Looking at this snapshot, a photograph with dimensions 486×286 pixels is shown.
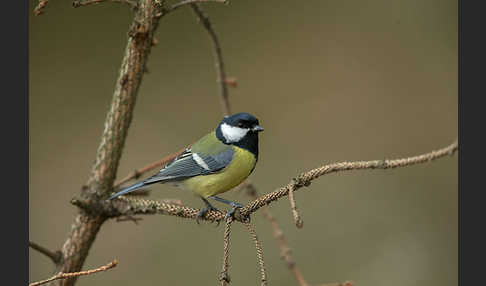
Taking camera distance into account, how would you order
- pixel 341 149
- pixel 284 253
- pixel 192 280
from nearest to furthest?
pixel 284 253
pixel 192 280
pixel 341 149

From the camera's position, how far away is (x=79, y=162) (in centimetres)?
232

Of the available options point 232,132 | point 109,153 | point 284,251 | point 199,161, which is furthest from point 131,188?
point 284,251

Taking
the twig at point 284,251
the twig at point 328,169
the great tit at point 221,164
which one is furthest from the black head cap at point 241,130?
the twig at point 328,169

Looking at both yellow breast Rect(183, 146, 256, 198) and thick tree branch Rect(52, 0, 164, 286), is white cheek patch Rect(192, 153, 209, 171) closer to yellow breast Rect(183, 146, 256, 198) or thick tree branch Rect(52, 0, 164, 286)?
yellow breast Rect(183, 146, 256, 198)

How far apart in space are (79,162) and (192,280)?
2.44 ft

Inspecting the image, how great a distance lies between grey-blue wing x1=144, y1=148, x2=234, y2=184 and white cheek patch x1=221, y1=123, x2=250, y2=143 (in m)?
0.03

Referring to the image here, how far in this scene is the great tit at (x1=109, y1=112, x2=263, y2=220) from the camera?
4.46 feet

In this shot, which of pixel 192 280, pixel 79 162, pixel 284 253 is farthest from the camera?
pixel 79 162

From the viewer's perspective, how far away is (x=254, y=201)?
101cm

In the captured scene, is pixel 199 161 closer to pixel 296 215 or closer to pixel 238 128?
pixel 238 128

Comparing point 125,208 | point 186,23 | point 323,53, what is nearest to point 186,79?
point 186,23

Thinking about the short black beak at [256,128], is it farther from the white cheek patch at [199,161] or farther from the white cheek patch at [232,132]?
the white cheek patch at [199,161]

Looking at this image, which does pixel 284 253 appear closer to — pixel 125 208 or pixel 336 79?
pixel 125 208

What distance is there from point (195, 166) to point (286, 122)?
47.9 inches
